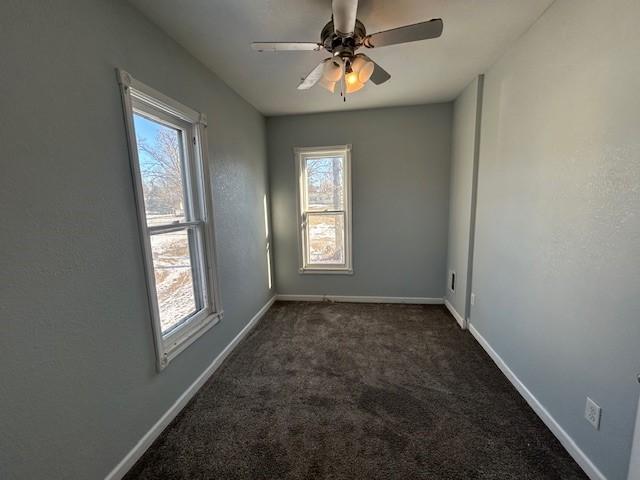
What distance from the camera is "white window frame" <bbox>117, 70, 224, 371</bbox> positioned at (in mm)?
1516

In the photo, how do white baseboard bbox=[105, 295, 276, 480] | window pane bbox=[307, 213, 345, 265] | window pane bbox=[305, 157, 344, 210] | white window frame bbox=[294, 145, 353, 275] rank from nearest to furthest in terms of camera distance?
white baseboard bbox=[105, 295, 276, 480] → white window frame bbox=[294, 145, 353, 275] → window pane bbox=[305, 157, 344, 210] → window pane bbox=[307, 213, 345, 265]

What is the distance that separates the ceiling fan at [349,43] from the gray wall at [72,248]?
785 millimetres

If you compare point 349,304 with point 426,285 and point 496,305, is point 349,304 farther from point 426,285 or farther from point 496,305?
point 496,305

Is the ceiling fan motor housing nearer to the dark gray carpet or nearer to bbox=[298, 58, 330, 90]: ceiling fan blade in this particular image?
bbox=[298, 58, 330, 90]: ceiling fan blade

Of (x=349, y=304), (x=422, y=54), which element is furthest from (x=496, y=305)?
(x=422, y=54)

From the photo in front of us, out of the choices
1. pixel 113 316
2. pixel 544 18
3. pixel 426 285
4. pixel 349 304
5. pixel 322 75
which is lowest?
pixel 349 304

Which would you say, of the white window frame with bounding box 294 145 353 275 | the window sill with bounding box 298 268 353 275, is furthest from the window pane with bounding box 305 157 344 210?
the window sill with bounding box 298 268 353 275

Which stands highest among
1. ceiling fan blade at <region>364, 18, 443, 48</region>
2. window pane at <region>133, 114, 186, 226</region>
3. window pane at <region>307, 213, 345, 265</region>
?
ceiling fan blade at <region>364, 18, 443, 48</region>

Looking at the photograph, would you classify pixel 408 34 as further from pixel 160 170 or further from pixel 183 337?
pixel 183 337

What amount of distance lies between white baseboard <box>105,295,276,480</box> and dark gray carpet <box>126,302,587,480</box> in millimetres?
40

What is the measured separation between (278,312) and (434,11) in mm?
3163

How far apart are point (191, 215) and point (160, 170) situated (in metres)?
0.42

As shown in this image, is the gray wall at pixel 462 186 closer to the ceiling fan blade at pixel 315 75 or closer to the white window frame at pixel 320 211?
the white window frame at pixel 320 211

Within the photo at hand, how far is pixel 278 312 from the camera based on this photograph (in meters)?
3.46
